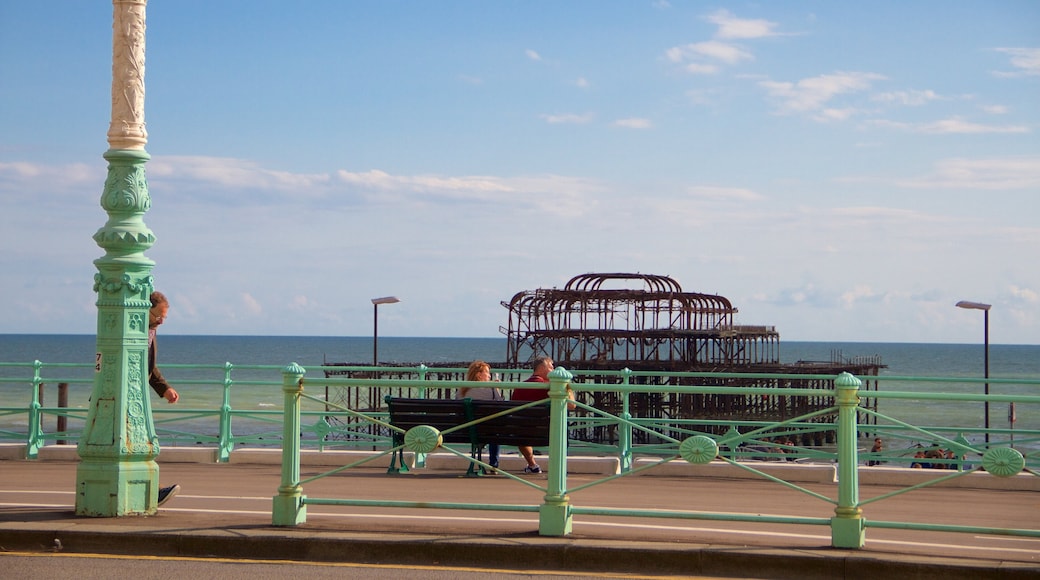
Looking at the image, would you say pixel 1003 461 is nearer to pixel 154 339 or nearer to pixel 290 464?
pixel 290 464

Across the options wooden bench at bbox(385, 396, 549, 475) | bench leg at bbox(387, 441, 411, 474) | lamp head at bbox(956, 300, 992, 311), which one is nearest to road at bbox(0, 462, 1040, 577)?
bench leg at bbox(387, 441, 411, 474)

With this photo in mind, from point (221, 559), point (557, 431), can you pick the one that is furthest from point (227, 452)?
point (557, 431)

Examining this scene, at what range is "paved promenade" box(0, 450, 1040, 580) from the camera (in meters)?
6.82

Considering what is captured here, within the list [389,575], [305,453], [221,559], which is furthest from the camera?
[305,453]

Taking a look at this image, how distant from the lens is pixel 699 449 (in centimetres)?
742

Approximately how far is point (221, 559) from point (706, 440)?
3.24 m

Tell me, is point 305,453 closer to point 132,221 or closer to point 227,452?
point 227,452

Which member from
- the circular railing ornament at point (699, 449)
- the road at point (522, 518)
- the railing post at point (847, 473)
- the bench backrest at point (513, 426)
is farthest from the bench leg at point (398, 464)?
the railing post at point (847, 473)

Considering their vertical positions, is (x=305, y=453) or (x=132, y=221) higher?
(x=132, y=221)

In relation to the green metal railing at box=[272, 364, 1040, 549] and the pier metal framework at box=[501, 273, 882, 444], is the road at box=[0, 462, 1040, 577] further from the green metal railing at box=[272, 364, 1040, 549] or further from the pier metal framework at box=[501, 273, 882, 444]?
the pier metal framework at box=[501, 273, 882, 444]

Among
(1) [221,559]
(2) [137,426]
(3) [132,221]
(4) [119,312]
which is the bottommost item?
(1) [221,559]

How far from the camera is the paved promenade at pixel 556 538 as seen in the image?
6820mm

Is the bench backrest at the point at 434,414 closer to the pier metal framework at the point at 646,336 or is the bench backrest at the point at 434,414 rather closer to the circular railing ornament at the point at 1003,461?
the circular railing ornament at the point at 1003,461

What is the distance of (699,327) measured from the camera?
54.3m
